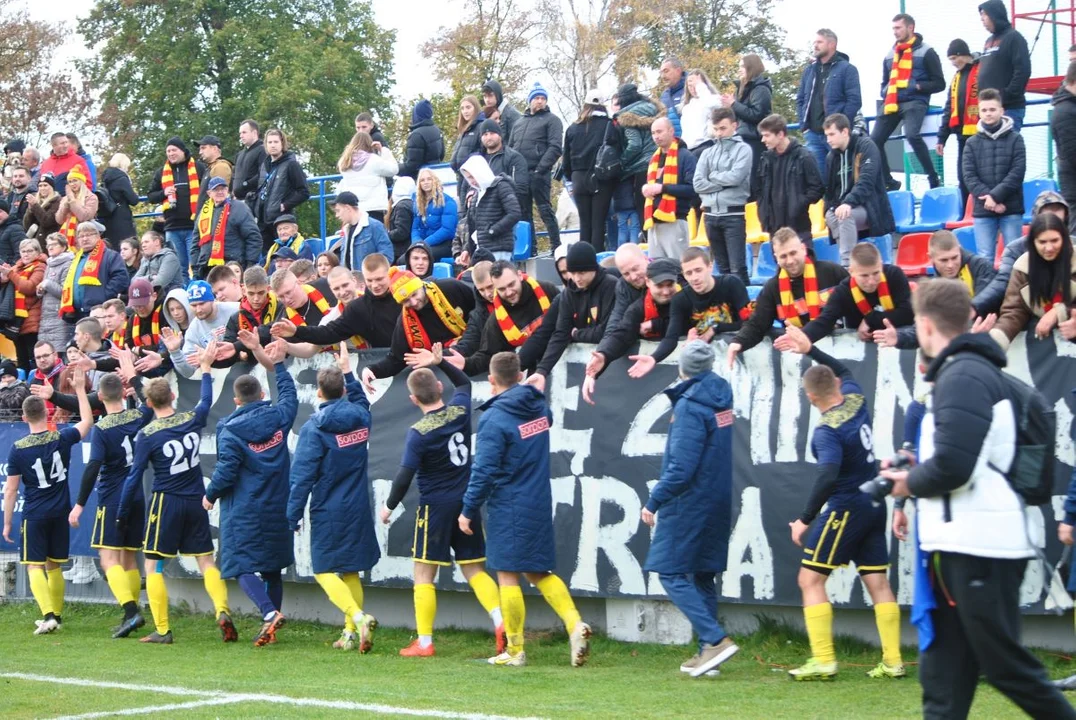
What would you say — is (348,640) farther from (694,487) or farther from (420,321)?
(694,487)

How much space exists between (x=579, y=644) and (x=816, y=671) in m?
1.82

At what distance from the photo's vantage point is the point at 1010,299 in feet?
30.6

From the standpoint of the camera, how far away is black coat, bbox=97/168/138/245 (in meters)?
19.6

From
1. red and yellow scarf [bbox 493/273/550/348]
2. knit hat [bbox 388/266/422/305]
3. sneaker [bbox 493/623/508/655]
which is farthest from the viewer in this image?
knit hat [bbox 388/266/422/305]

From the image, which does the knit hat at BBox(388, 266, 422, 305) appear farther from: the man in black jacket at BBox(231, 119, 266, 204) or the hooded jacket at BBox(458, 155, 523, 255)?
the man in black jacket at BBox(231, 119, 266, 204)

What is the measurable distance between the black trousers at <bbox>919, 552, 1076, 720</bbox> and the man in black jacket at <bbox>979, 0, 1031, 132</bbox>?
8.70 meters

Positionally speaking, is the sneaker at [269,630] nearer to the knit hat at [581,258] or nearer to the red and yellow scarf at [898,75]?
the knit hat at [581,258]

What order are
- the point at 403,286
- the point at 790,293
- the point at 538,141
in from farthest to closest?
the point at 538,141 → the point at 403,286 → the point at 790,293

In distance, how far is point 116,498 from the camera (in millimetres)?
13164

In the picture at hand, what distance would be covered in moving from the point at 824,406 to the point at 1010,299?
1.42m

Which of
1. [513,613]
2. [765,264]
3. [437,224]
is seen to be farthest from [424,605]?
[437,224]

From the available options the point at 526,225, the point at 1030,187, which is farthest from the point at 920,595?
the point at 526,225

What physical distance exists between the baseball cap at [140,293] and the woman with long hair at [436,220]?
129 inches

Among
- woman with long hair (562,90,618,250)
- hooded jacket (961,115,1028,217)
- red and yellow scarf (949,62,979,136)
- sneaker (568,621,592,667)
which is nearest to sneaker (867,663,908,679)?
sneaker (568,621,592,667)
